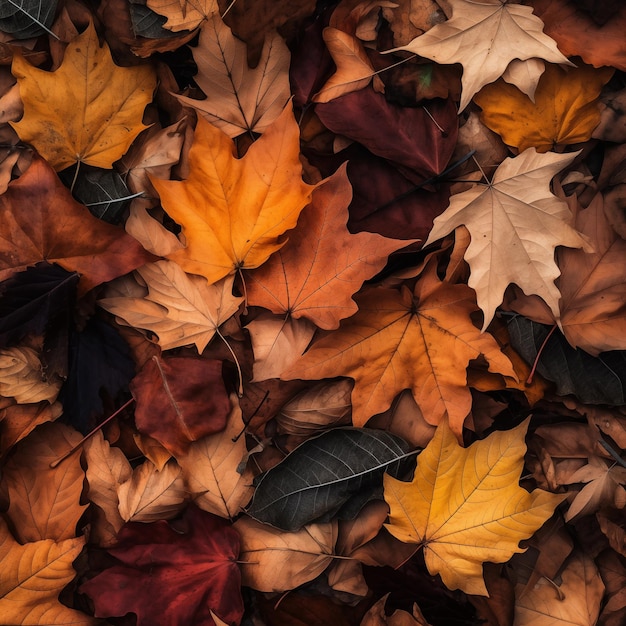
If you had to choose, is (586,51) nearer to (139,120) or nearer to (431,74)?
(431,74)

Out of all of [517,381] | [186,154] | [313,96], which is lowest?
[517,381]

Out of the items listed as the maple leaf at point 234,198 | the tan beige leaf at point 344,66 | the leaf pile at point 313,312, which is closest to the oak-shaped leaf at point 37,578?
the leaf pile at point 313,312

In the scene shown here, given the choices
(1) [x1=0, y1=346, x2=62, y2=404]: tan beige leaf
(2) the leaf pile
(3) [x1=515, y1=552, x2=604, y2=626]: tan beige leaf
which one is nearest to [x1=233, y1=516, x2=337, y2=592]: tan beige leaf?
(2) the leaf pile

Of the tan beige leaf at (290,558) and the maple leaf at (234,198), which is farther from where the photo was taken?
the tan beige leaf at (290,558)

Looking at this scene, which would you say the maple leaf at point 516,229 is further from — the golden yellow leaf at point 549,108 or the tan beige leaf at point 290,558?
the tan beige leaf at point 290,558

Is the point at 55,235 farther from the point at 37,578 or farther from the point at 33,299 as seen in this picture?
the point at 37,578

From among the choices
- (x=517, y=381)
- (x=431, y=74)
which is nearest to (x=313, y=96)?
(x=431, y=74)

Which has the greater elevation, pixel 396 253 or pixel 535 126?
pixel 535 126

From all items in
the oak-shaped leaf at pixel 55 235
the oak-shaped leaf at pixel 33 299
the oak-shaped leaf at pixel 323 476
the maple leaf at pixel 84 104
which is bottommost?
the oak-shaped leaf at pixel 323 476
